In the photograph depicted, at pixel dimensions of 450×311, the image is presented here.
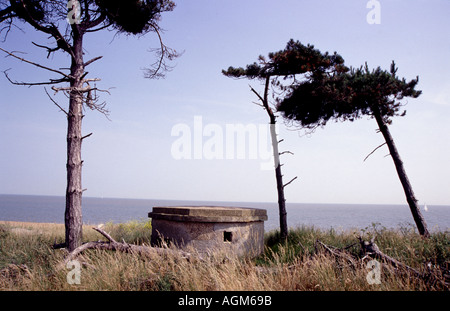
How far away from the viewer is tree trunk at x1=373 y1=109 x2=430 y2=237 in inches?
368

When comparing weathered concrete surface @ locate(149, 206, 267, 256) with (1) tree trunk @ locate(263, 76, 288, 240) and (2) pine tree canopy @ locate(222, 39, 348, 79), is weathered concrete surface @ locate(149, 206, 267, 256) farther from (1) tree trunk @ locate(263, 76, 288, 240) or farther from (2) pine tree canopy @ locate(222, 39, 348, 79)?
(2) pine tree canopy @ locate(222, 39, 348, 79)

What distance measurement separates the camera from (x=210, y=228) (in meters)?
7.24

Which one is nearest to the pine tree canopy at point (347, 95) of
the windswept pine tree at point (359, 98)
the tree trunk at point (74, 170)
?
the windswept pine tree at point (359, 98)

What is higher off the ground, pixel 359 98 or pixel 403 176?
pixel 359 98

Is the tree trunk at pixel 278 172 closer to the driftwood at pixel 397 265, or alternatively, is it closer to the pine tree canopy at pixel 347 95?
the pine tree canopy at pixel 347 95

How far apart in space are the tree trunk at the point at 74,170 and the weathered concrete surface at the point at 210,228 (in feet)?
6.10

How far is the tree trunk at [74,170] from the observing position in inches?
255

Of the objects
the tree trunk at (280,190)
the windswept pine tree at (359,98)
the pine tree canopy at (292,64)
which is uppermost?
the pine tree canopy at (292,64)

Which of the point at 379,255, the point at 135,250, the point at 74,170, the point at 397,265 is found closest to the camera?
the point at 397,265

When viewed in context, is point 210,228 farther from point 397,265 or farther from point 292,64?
point 292,64

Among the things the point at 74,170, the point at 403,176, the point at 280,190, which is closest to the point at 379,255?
the point at 280,190

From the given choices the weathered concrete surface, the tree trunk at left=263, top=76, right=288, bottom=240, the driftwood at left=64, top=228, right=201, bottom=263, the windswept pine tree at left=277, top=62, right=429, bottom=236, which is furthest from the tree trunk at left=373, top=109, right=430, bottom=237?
the driftwood at left=64, top=228, right=201, bottom=263

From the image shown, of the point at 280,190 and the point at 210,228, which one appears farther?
the point at 280,190

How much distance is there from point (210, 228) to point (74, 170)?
10.9 ft
